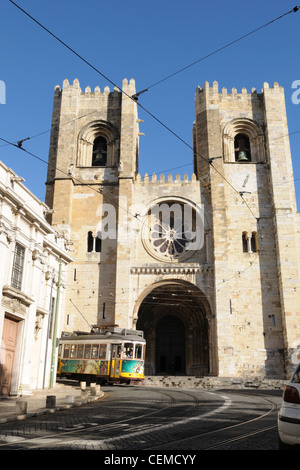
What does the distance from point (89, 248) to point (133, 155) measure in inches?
270

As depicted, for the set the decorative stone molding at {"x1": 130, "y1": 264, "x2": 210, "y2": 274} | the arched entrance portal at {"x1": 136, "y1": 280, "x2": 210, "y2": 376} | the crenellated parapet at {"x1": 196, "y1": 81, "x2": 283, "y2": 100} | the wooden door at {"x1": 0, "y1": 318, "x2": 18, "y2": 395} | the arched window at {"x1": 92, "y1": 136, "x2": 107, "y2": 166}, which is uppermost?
the crenellated parapet at {"x1": 196, "y1": 81, "x2": 283, "y2": 100}

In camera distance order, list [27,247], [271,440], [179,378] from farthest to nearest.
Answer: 1. [179,378]
2. [27,247]
3. [271,440]

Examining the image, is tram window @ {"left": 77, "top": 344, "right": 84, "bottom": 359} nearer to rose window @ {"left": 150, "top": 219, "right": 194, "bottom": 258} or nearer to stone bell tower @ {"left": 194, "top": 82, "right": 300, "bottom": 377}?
stone bell tower @ {"left": 194, "top": 82, "right": 300, "bottom": 377}

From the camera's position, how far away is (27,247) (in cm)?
1627

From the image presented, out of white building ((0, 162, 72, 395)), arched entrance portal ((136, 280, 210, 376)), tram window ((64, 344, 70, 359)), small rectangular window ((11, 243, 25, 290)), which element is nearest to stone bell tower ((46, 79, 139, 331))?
tram window ((64, 344, 70, 359))

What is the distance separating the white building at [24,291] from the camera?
14617 mm

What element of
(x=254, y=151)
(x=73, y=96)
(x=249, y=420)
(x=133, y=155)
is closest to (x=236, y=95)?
(x=254, y=151)

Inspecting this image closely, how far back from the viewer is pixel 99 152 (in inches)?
1253

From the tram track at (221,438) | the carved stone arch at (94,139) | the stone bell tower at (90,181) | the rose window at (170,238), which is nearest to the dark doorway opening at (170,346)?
the rose window at (170,238)

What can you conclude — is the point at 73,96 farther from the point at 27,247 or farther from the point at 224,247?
the point at 27,247

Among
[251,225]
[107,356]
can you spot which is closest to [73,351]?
[107,356]

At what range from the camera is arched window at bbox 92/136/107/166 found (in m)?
31.2

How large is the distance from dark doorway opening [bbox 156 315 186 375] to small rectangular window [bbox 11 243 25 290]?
17166 millimetres

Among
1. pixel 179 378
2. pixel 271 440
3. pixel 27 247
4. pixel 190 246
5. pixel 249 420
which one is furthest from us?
pixel 190 246
